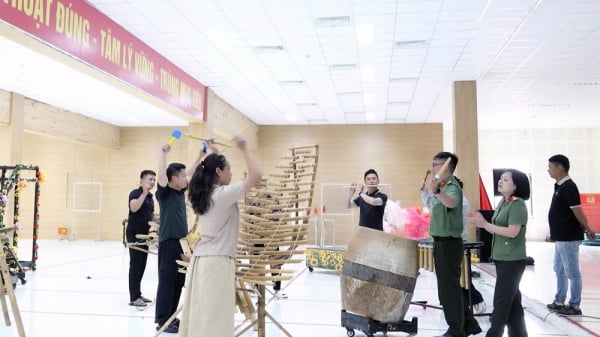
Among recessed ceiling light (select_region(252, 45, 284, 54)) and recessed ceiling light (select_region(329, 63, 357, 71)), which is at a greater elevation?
recessed ceiling light (select_region(252, 45, 284, 54))

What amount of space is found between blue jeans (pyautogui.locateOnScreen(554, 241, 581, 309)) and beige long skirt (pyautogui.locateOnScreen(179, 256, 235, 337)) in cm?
351

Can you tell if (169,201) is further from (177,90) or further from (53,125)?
(53,125)

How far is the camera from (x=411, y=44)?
25.0ft

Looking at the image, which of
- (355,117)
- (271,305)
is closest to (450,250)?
(271,305)

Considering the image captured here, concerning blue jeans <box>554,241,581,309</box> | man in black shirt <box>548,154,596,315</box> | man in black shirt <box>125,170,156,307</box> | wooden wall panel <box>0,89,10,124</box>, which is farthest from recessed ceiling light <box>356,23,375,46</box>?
wooden wall panel <box>0,89,10,124</box>

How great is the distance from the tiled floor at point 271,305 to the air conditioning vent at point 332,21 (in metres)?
3.94

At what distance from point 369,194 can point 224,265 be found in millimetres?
2907

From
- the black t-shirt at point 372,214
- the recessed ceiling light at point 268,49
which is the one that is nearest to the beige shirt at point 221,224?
the black t-shirt at point 372,214

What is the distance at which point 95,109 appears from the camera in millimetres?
12148

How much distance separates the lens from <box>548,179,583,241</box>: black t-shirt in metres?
4.43

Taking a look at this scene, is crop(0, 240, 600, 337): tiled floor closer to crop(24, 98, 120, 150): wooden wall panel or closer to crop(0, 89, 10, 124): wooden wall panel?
crop(0, 89, 10, 124): wooden wall panel

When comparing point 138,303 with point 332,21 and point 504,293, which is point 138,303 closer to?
point 504,293

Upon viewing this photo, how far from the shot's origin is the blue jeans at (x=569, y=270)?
4.34 m

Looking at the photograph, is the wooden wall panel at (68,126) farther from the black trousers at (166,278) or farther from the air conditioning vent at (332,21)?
the black trousers at (166,278)
